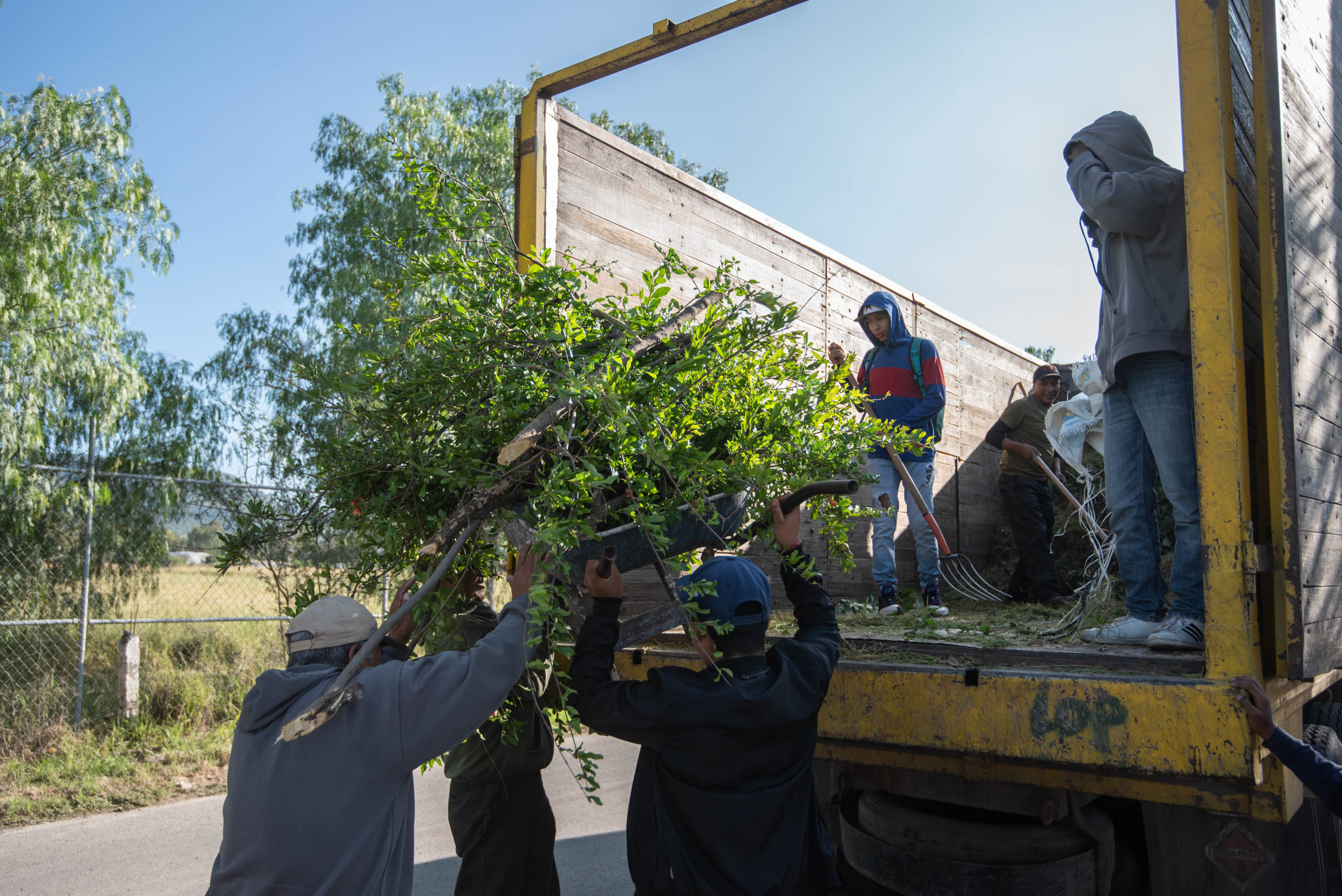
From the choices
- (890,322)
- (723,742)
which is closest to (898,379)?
(890,322)

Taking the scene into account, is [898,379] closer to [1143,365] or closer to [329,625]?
[1143,365]

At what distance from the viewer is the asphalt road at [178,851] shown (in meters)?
4.24

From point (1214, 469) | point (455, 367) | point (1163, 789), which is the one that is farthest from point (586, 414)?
point (1163, 789)

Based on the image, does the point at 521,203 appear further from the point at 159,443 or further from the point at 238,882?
the point at 159,443

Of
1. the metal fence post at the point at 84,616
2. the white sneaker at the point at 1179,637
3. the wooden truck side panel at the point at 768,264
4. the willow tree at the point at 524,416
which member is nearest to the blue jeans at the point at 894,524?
the wooden truck side panel at the point at 768,264

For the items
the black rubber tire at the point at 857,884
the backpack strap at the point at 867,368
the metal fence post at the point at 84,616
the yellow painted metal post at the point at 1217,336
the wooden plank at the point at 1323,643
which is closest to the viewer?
the yellow painted metal post at the point at 1217,336

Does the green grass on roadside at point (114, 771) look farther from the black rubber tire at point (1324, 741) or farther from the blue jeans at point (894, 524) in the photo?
the black rubber tire at point (1324, 741)

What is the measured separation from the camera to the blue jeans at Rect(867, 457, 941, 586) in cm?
440

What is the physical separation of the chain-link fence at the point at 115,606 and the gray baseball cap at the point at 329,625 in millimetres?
3692

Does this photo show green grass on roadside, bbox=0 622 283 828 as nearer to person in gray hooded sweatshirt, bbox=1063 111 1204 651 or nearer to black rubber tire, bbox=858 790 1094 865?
black rubber tire, bbox=858 790 1094 865

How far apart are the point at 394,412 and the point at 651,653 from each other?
1.17 m

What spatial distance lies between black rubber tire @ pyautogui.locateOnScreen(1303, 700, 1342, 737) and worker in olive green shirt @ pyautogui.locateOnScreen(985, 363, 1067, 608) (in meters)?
2.36

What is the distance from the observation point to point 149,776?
5.84m

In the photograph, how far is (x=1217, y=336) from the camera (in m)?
1.98
